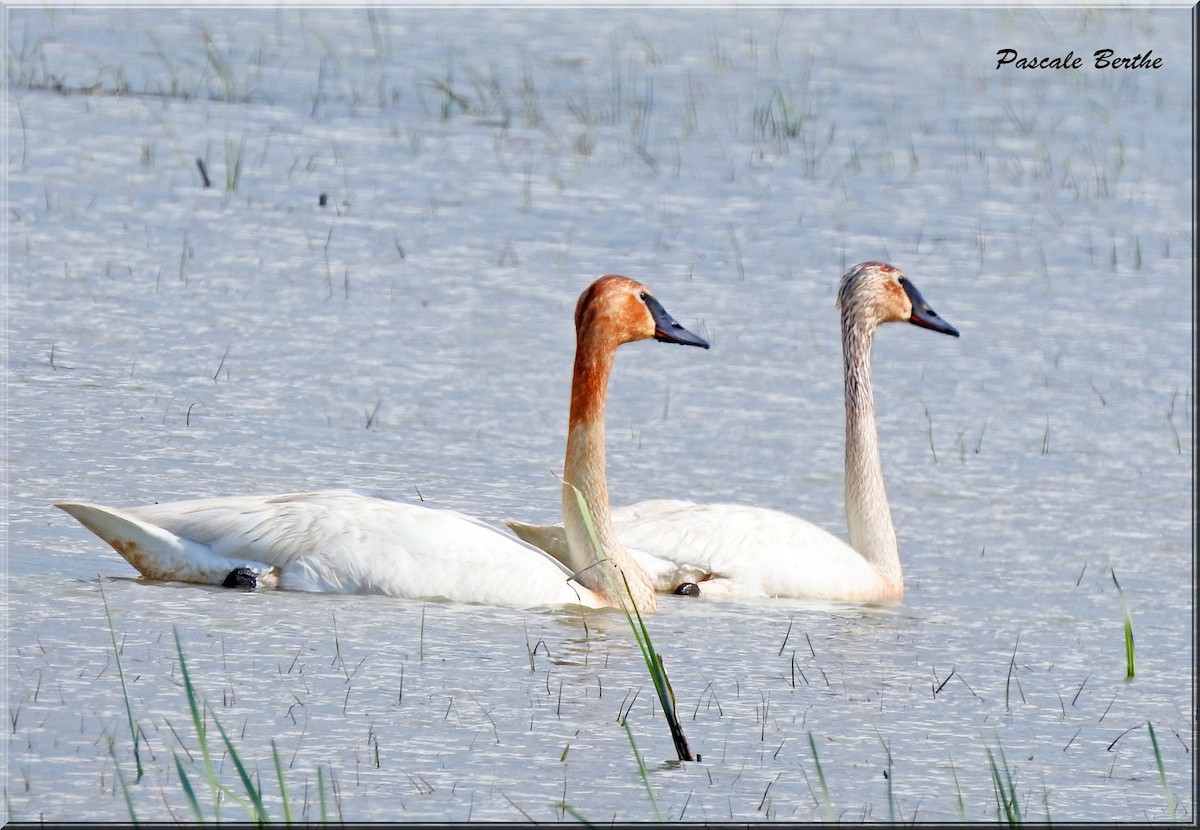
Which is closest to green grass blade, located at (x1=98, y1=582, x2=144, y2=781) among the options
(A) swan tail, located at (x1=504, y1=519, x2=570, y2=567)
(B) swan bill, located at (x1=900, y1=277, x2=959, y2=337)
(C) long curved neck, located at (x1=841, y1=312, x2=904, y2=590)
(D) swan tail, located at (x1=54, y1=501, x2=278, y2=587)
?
(D) swan tail, located at (x1=54, y1=501, x2=278, y2=587)

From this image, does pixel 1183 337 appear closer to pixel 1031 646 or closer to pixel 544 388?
pixel 544 388

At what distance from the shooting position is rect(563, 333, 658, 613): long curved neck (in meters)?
7.64

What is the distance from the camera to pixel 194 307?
36.7 ft

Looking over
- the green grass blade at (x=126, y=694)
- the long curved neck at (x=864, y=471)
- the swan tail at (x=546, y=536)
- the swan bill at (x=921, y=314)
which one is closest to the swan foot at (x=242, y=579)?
the green grass blade at (x=126, y=694)

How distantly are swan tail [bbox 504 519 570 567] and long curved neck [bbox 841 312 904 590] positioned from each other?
1.15 metres

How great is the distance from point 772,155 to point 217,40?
5.72 meters

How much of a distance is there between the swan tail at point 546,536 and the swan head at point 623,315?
70cm

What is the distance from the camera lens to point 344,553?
24.3 ft

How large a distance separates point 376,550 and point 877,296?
2.79 m

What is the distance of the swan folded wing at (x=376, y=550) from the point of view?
7387mm

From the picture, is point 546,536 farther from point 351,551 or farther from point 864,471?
point 864,471

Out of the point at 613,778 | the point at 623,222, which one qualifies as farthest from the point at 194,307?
the point at 613,778

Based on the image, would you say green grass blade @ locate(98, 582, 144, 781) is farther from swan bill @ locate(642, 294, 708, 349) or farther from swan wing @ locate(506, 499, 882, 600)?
swan bill @ locate(642, 294, 708, 349)

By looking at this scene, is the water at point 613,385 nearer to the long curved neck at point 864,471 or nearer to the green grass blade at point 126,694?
the green grass blade at point 126,694
